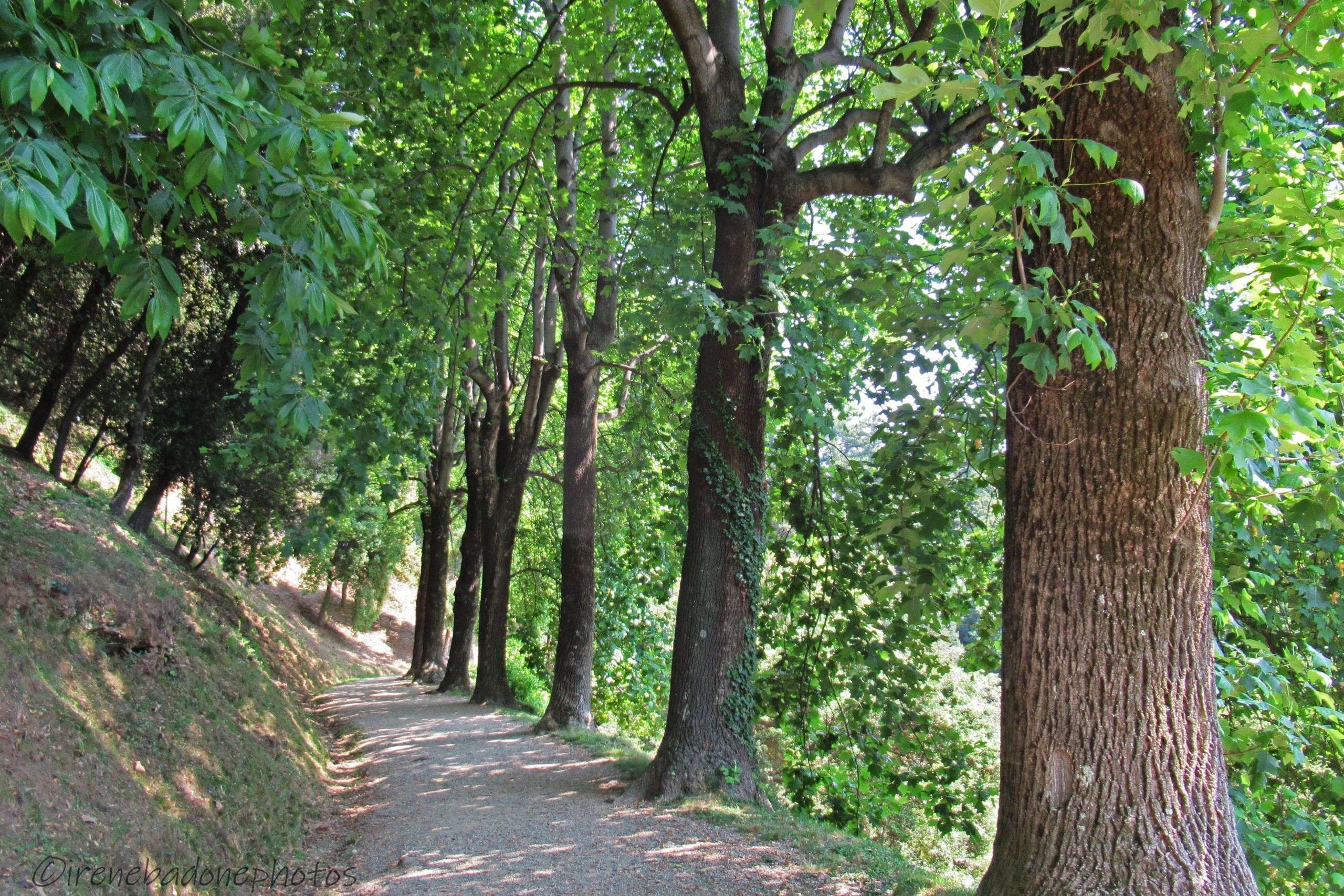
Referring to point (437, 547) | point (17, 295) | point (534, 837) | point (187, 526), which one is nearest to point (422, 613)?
point (437, 547)

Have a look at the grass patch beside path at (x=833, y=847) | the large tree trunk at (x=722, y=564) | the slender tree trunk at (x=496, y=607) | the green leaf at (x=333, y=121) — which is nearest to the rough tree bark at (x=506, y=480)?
the slender tree trunk at (x=496, y=607)

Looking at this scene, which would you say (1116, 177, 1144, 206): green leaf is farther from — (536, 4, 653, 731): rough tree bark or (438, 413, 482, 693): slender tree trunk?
(438, 413, 482, 693): slender tree trunk

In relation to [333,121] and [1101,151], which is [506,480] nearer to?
[333,121]

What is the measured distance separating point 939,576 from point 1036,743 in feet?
8.48

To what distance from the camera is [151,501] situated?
12.0 meters

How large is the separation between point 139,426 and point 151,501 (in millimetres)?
1748

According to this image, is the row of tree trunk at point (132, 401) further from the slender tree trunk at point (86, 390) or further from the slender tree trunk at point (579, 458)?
the slender tree trunk at point (579, 458)

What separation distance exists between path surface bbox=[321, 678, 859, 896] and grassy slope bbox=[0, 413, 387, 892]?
774 millimetres

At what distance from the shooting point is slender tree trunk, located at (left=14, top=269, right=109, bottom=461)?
1037 centimetres

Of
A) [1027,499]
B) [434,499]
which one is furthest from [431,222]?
[434,499]

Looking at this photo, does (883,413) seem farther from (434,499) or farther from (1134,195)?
(434,499)

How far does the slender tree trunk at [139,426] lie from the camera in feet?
35.1

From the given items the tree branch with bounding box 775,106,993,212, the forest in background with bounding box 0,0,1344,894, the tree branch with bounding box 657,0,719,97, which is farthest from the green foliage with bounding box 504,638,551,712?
the tree branch with bounding box 657,0,719,97

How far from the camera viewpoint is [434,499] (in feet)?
52.9
